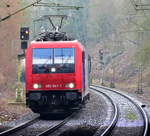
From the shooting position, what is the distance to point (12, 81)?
1598 inches

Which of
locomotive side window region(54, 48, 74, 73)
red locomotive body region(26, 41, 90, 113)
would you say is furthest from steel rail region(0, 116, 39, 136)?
locomotive side window region(54, 48, 74, 73)

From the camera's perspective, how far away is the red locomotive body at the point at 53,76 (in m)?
19.6

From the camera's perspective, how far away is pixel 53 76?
774 inches

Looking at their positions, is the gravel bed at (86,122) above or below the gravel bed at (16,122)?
below

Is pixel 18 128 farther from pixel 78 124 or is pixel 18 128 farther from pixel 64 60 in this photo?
pixel 64 60

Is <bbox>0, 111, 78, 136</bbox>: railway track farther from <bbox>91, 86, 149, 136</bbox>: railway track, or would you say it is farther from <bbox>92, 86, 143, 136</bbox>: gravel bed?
<bbox>92, 86, 143, 136</bbox>: gravel bed

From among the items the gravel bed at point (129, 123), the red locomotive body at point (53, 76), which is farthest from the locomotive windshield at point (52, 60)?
the gravel bed at point (129, 123)

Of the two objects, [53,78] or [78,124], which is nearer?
[78,124]

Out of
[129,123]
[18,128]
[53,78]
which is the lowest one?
[129,123]

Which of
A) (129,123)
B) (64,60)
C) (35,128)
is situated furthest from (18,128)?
(129,123)

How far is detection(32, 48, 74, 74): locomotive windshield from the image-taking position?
64.7 ft

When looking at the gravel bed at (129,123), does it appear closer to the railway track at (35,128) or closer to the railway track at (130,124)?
the railway track at (130,124)

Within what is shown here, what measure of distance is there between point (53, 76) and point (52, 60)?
707 millimetres

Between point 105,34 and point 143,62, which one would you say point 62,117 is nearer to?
point 143,62
